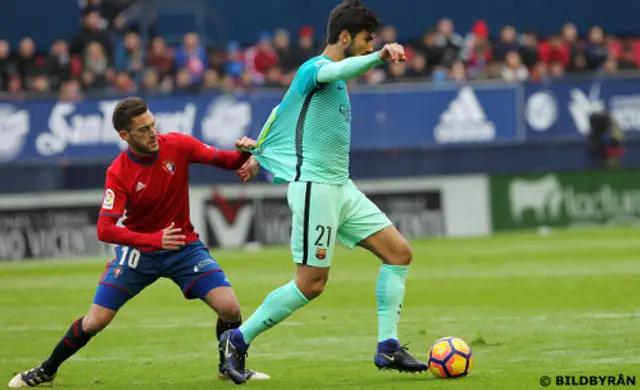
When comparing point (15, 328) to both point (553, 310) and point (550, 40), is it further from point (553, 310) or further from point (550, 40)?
point (550, 40)

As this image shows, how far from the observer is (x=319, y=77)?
862 centimetres

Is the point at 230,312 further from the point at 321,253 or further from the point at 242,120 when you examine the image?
the point at 242,120

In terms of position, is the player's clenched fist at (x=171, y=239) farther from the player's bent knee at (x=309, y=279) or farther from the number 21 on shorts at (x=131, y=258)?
the player's bent knee at (x=309, y=279)

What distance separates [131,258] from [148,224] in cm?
27

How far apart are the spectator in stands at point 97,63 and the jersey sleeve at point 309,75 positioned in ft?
54.8

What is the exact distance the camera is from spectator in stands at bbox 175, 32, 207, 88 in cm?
2608

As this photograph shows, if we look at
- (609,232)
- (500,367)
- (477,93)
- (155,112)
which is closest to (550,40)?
(477,93)

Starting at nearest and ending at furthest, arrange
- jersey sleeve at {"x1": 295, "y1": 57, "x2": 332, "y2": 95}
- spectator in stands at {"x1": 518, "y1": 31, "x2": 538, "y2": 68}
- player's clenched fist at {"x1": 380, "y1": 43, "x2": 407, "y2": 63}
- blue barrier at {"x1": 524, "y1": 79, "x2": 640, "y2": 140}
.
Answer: player's clenched fist at {"x1": 380, "y1": 43, "x2": 407, "y2": 63} < jersey sleeve at {"x1": 295, "y1": 57, "x2": 332, "y2": 95} < blue barrier at {"x1": 524, "y1": 79, "x2": 640, "y2": 140} < spectator in stands at {"x1": 518, "y1": 31, "x2": 538, "y2": 68}

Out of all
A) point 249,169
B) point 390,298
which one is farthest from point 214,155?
point 390,298

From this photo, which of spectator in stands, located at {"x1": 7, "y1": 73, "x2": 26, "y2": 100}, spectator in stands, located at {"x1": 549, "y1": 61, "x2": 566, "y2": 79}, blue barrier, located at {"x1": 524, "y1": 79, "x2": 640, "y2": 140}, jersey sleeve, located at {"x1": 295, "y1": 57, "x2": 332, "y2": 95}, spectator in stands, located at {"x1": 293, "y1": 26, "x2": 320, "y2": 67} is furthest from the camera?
spectator in stands, located at {"x1": 549, "y1": 61, "x2": 566, "y2": 79}

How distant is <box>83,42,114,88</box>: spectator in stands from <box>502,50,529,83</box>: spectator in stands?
24.4 feet

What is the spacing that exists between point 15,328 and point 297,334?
3.12 meters

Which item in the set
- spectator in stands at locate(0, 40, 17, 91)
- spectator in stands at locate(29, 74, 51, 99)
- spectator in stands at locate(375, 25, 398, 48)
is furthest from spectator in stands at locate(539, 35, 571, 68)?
spectator in stands at locate(0, 40, 17, 91)

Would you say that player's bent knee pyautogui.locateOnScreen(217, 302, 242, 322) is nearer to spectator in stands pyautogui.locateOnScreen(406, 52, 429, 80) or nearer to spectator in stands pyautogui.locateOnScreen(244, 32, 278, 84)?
spectator in stands pyautogui.locateOnScreen(406, 52, 429, 80)
